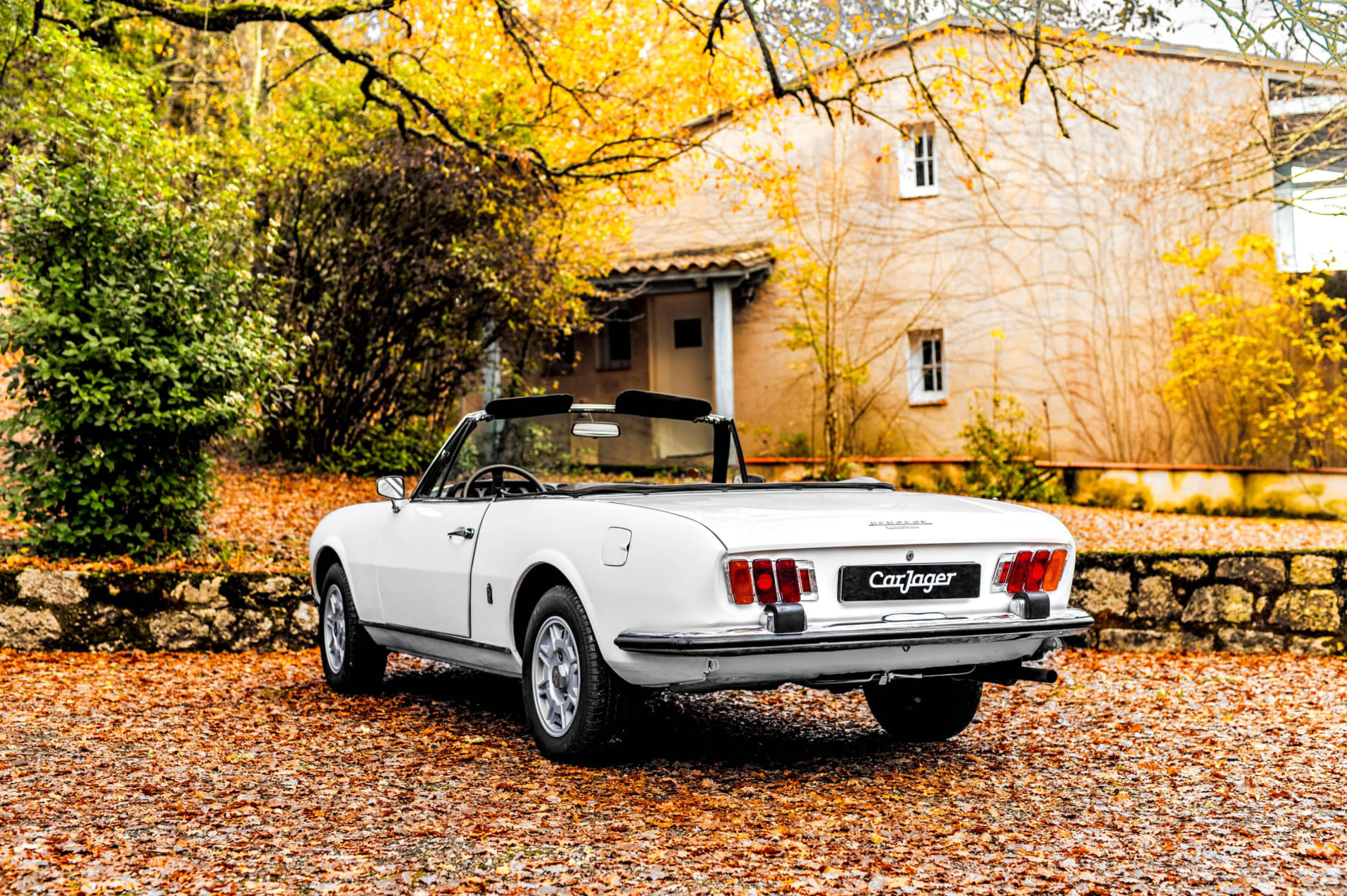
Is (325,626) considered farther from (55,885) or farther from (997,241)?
(997,241)

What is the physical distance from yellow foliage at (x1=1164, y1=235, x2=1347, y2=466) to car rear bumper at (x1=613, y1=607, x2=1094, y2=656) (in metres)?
12.5

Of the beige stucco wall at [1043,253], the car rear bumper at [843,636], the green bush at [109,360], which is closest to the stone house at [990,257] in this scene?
the beige stucco wall at [1043,253]

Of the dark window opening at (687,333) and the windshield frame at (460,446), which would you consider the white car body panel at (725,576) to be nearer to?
the windshield frame at (460,446)

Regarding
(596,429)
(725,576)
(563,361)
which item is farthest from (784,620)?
(563,361)

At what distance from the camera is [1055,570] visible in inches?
219

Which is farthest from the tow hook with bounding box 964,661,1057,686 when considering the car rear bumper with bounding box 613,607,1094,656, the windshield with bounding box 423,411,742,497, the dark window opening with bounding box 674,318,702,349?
the dark window opening with bounding box 674,318,702,349

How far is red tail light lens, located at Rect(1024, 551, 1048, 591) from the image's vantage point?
5.47 m

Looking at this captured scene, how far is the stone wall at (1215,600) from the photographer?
8.80 meters

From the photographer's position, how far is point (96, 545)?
31.6 feet

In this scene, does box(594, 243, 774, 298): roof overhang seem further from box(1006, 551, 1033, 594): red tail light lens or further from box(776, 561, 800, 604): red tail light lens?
box(776, 561, 800, 604): red tail light lens

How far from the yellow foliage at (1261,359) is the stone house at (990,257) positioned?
0.47m

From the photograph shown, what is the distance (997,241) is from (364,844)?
16196 mm

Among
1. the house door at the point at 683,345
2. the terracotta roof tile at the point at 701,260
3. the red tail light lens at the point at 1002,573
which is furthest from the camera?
the house door at the point at 683,345

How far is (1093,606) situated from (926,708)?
11.0 ft
